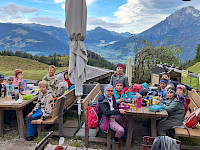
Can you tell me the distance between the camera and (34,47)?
140 m

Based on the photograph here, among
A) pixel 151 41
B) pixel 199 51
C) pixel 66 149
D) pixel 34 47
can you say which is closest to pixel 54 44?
pixel 34 47

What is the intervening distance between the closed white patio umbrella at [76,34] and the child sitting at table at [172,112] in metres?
2.28

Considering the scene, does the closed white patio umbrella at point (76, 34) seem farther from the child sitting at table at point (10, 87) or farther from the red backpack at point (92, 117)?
the child sitting at table at point (10, 87)

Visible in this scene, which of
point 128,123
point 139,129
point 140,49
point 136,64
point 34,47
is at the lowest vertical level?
point 139,129

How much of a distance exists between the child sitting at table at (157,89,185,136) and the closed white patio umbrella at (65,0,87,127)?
2.28m

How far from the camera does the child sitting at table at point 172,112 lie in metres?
3.86

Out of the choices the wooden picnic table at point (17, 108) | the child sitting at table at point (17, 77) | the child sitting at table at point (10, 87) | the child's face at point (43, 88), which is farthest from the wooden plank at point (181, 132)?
the child sitting at table at point (17, 77)

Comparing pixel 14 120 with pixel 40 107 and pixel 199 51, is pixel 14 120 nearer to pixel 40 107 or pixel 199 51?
pixel 40 107

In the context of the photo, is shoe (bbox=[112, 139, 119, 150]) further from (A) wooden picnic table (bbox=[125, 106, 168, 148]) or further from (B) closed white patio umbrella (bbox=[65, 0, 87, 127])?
(B) closed white patio umbrella (bbox=[65, 0, 87, 127])

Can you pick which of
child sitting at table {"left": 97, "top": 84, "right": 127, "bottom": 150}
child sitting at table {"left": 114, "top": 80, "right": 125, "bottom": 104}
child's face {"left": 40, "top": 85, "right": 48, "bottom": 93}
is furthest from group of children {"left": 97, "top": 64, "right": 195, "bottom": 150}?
child's face {"left": 40, "top": 85, "right": 48, "bottom": 93}

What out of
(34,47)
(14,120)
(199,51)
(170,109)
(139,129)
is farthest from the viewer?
(34,47)

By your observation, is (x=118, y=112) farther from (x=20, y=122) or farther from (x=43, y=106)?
(x=20, y=122)

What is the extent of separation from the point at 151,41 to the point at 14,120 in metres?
10.6

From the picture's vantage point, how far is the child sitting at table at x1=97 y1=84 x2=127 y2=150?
148 inches
